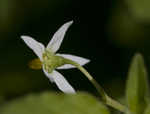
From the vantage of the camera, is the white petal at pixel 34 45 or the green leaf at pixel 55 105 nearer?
the white petal at pixel 34 45

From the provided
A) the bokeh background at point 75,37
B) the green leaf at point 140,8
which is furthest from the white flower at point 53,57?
the bokeh background at point 75,37

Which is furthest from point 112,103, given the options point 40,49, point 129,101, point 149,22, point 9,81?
point 9,81

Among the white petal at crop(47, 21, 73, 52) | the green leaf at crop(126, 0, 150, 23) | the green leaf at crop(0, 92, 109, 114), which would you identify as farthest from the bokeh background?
the white petal at crop(47, 21, 73, 52)

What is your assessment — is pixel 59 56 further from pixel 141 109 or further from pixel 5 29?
pixel 5 29

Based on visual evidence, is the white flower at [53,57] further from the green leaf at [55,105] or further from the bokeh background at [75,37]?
the bokeh background at [75,37]

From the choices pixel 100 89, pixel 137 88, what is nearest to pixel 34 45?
pixel 100 89

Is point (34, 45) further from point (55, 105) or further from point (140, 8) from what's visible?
point (140, 8)

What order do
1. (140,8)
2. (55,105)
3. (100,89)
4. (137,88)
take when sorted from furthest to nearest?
(140,8) → (55,105) → (137,88) → (100,89)
